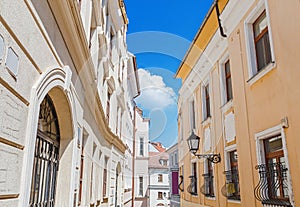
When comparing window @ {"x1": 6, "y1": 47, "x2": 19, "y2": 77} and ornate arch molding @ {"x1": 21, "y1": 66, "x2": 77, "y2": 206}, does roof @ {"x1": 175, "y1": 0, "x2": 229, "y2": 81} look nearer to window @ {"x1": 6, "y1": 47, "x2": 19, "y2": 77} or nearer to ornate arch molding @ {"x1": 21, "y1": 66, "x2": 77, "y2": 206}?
ornate arch molding @ {"x1": 21, "y1": 66, "x2": 77, "y2": 206}

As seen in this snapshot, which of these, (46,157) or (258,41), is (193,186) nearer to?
(258,41)

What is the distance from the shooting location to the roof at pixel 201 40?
8652 mm

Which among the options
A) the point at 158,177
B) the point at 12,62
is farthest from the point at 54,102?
the point at 158,177

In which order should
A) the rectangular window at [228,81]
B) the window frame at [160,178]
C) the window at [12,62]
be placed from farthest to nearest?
the window frame at [160,178] → the rectangular window at [228,81] → the window at [12,62]

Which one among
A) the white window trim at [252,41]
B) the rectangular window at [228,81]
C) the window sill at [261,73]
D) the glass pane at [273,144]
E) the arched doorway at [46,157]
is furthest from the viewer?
the rectangular window at [228,81]

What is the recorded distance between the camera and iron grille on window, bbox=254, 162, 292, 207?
502 cm

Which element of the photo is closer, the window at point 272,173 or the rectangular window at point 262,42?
the window at point 272,173

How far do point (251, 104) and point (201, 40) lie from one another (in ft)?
14.6

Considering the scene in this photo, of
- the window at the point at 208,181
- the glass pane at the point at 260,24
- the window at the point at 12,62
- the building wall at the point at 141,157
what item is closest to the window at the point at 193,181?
the window at the point at 208,181

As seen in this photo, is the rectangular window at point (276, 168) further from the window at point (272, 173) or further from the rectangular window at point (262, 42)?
the rectangular window at point (262, 42)

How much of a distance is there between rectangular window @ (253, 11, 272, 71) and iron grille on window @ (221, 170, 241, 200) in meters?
2.86

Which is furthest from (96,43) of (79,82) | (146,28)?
(79,82)

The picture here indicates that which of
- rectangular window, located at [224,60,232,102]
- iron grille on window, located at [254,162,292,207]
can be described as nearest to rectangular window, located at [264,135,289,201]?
iron grille on window, located at [254,162,292,207]

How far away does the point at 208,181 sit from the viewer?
971cm
